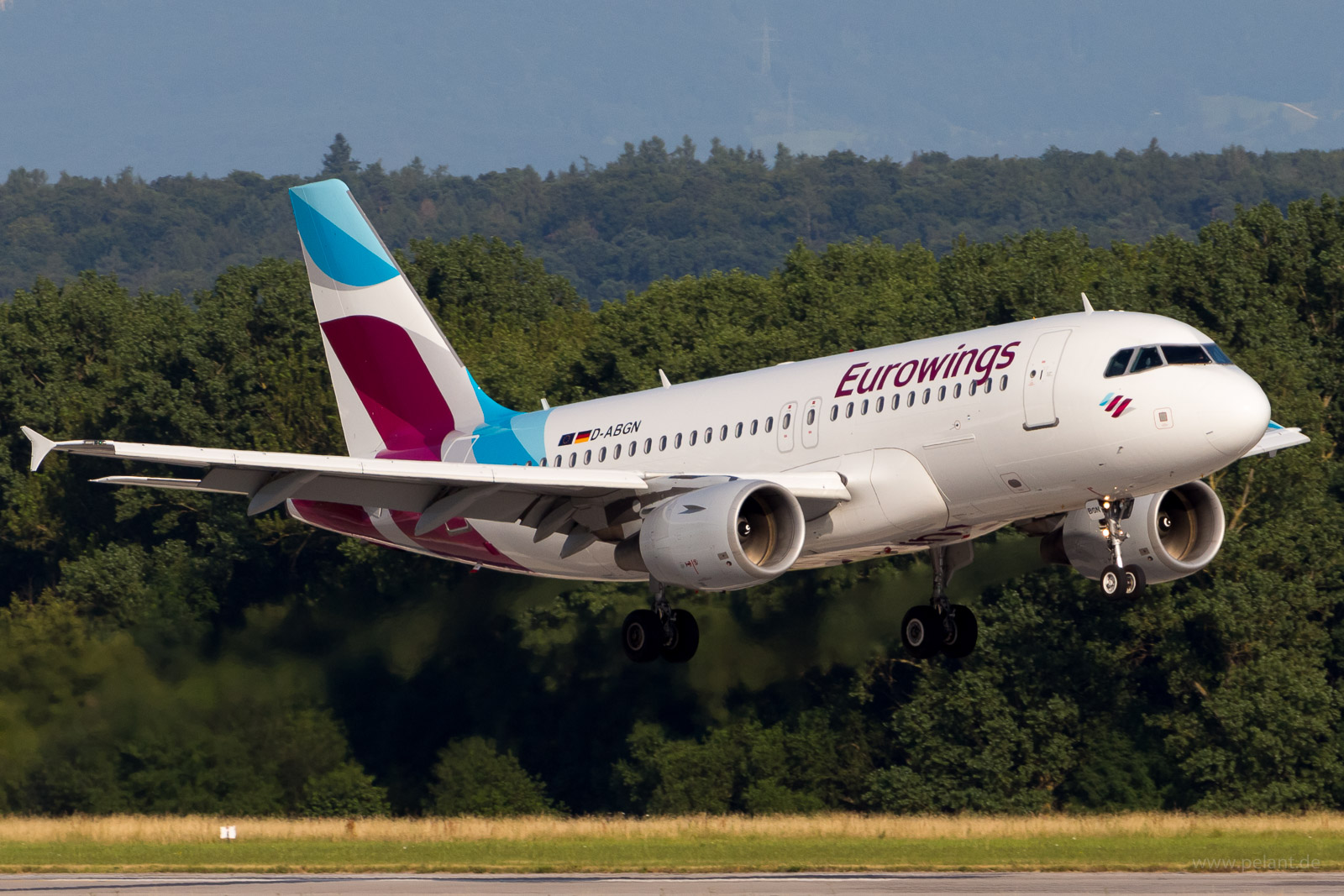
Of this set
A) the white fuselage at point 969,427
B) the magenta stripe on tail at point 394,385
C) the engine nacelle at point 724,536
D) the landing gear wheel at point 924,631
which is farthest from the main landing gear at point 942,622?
the magenta stripe on tail at point 394,385

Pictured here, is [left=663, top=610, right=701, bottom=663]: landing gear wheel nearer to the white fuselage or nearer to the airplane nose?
the white fuselage

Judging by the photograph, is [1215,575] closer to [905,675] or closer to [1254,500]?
[1254,500]

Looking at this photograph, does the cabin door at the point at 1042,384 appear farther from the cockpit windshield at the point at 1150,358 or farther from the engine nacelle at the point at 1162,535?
the engine nacelle at the point at 1162,535

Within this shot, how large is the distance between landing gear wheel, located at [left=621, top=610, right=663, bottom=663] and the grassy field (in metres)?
7.88

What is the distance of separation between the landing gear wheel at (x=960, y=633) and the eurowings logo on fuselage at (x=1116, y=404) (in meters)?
6.85

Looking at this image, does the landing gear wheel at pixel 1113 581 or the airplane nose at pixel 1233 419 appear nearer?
the airplane nose at pixel 1233 419

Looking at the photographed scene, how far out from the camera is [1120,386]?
27891mm

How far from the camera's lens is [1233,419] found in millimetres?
27234

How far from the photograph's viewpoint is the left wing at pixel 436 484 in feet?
95.9

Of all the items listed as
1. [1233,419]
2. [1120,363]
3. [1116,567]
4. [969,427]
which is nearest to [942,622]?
[1116,567]

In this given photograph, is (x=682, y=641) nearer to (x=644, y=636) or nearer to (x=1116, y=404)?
(x=644, y=636)

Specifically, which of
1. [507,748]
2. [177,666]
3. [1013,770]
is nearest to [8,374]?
[507,748]

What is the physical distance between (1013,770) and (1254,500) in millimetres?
11700

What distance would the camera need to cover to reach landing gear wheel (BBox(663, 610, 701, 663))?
106 ft
